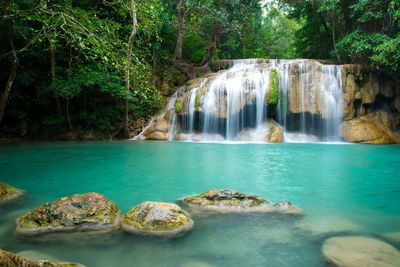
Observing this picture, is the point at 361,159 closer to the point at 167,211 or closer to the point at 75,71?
the point at 167,211

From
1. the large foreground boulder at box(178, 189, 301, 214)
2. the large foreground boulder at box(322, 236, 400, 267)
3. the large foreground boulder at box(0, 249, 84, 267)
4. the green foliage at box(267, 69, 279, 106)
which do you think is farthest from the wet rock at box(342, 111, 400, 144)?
the large foreground boulder at box(0, 249, 84, 267)

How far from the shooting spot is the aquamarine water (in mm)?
3732

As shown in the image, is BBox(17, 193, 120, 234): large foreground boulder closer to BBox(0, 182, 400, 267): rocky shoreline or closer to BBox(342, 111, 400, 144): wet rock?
BBox(0, 182, 400, 267): rocky shoreline

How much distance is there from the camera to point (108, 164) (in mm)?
9891

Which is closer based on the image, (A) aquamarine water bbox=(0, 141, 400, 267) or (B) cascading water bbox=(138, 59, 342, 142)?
(A) aquamarine water bbox=(0, 141, 400, 267)

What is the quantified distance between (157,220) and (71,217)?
1090mm

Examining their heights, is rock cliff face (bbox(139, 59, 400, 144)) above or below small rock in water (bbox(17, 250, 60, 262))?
above

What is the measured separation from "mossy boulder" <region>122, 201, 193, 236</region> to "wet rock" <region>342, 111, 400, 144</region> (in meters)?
13.7

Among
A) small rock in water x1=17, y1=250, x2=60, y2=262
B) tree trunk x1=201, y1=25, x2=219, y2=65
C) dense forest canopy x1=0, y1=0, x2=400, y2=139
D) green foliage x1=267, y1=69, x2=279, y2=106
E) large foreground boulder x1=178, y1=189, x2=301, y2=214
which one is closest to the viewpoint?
small rock in water x1=17, y1=250, x2=60, y2=262

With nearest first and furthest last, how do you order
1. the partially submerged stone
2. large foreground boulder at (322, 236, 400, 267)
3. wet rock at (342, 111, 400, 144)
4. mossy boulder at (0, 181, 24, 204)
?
large foreground boulder at (322, 236, 400, 267) → the partially submerged stone → mossy boulder at (0, 181, 24, 204) → wet rock at (342, 111, 400, 144)

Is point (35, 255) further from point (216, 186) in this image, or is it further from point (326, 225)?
point (216, 186)

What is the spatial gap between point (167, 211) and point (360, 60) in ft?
58.8

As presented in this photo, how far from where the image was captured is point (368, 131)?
16.0 meters

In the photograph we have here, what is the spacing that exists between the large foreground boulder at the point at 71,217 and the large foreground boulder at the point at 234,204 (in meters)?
1.37
